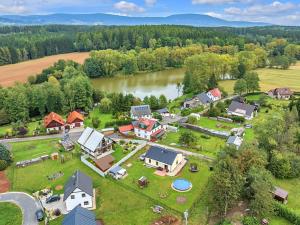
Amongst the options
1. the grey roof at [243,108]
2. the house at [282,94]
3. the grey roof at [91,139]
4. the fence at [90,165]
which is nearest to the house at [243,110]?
the grey roof at [243,108]

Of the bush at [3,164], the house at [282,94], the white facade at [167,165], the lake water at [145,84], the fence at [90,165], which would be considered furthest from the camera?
the lake water at [145,84]

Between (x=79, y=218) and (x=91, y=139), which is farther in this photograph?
(x=91, y=139)

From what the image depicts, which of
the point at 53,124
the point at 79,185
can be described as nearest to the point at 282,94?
the point at 53,124

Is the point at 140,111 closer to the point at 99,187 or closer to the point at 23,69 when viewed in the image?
the point at 99,187

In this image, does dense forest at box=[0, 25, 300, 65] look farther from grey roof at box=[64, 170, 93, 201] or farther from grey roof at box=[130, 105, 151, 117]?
grey roof at box=[64, 170, 93, 201]

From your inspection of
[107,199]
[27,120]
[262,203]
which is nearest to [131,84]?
[27,120]

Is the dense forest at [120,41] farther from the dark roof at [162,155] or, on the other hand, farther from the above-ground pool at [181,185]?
the above-ground pool at [181,185]

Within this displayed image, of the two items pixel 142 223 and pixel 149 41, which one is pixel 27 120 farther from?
pixel 149 41
